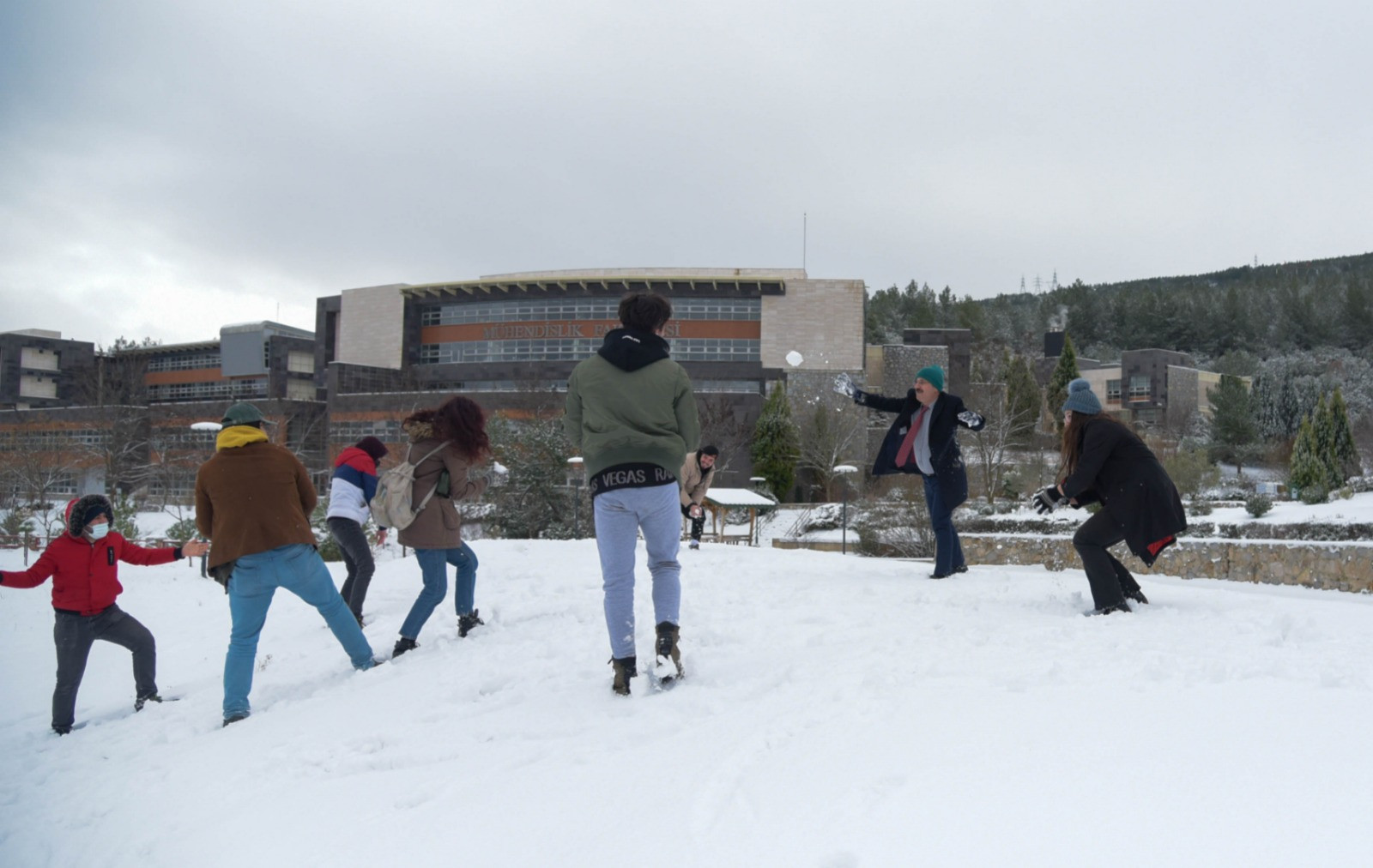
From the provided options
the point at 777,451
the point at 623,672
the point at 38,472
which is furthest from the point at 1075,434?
the point at 777,451

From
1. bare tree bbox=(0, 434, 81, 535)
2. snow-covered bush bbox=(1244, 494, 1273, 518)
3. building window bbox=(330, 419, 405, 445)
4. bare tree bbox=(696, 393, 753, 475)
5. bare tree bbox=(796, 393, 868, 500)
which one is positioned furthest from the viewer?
building window bbox=(330, 419, 405, 445)

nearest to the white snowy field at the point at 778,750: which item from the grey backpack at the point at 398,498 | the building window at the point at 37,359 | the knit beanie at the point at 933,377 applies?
the grey backpack at the point at 398,498

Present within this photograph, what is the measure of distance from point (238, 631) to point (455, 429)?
195cm

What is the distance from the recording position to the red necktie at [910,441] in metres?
8.10

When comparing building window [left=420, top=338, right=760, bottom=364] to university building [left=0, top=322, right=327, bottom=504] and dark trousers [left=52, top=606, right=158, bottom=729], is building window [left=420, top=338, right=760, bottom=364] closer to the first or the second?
university building [left=0, top=322, right=327, bottom=504]

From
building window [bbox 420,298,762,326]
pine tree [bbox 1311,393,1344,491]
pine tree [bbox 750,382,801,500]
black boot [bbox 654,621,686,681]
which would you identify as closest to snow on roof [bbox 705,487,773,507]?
pine tree [bbox 1311,393,1344,491]

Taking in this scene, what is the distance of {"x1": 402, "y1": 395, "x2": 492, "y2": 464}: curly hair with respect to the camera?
22.1ft

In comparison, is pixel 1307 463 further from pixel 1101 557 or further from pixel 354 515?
pixel 354 515

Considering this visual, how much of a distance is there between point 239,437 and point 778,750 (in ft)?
12.6

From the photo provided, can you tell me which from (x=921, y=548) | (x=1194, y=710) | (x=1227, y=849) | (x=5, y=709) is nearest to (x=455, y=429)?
(x=5, y=709)

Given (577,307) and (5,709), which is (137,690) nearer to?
(5,709)

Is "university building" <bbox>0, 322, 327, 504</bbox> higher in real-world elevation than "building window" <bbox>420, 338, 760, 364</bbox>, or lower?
lower

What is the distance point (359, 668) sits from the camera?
20.3 feet

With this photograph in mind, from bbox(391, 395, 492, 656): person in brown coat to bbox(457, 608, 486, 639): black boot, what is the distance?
0.05 ft
